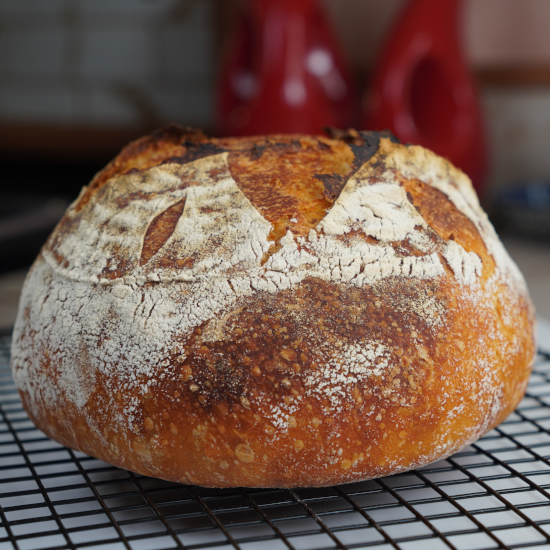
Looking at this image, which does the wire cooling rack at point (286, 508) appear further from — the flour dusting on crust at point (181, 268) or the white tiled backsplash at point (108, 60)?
the white tiled backsplash at point (108, 60)

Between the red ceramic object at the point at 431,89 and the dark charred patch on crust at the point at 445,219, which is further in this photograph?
the red ceramic object at the point at 431,89

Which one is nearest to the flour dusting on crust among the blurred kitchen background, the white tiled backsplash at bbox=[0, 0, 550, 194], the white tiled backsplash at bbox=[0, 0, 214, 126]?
the blurred kitchen background

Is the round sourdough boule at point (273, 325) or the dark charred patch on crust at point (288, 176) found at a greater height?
the dark charred patch on crust at point (288, 176)

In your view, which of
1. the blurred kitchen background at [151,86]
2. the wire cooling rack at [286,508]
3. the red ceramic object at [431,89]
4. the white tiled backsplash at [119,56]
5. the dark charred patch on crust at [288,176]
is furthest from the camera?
the white tiled backsplash at [119,56]

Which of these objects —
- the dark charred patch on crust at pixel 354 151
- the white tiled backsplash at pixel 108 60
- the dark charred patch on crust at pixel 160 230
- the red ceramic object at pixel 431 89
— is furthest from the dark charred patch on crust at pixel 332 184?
the white tiled backsplash at pixel 108 60

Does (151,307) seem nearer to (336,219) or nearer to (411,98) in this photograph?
(336,219)

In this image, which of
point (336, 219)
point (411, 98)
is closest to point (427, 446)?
point (336, 219)

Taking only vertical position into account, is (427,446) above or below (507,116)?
below
